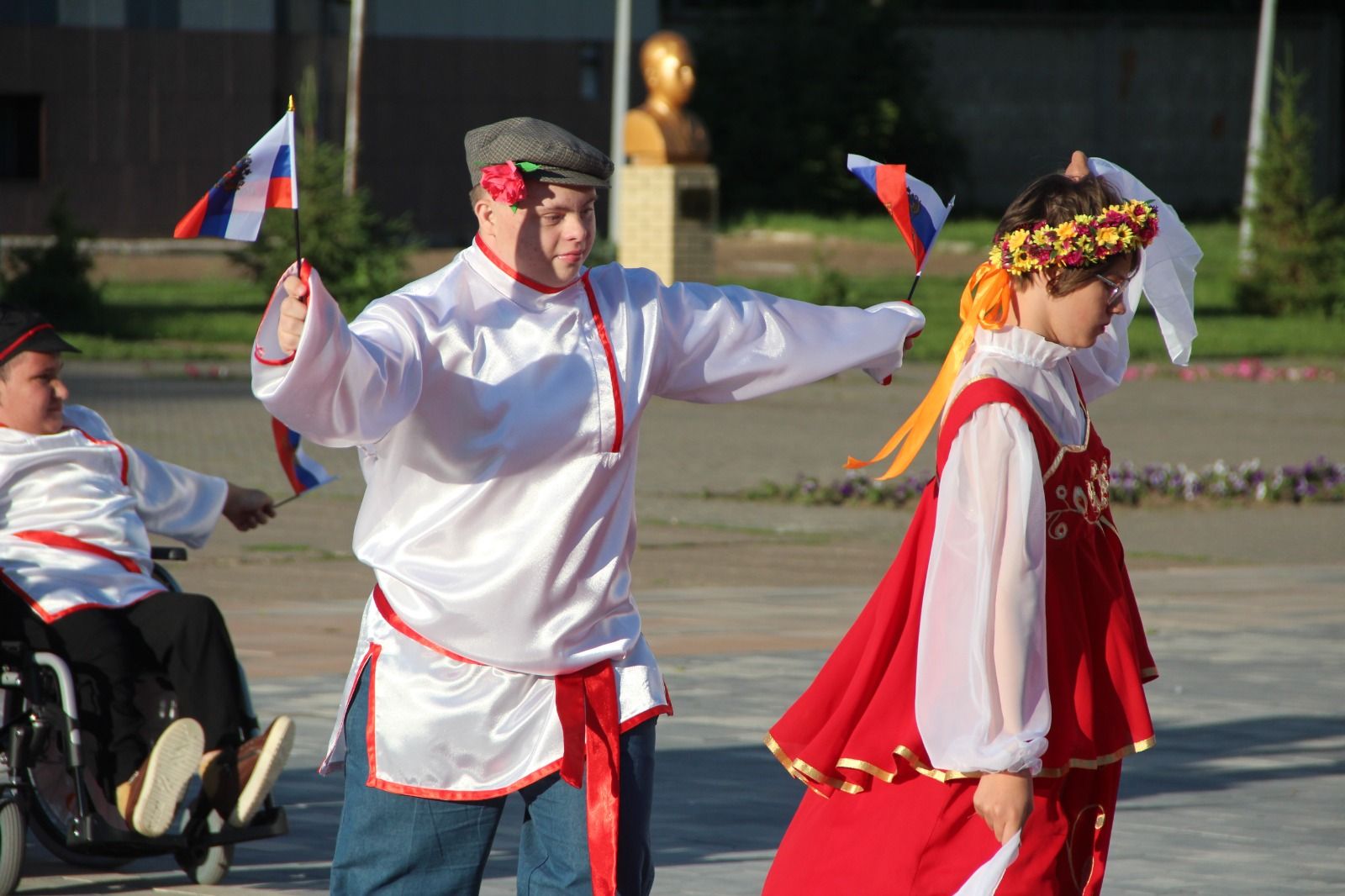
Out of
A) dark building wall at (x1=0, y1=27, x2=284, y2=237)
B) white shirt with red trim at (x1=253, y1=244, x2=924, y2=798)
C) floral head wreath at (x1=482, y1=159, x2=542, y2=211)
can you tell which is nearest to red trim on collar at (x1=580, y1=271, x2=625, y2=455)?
white shirt with red trim at (x1=253, y1=244, x2=924, y2=798)

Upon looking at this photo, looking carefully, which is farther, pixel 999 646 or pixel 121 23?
pixel 121 23

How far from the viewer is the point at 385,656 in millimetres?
3594

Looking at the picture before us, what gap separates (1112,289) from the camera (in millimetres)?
3752

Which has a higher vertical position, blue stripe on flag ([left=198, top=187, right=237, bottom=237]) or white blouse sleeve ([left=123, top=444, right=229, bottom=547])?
blue stripe on flag ([left=198, top=187, right=237, bottom=237])

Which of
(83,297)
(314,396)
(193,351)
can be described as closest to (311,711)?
(314,396)

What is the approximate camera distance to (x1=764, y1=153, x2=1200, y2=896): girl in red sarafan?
350 centimetres

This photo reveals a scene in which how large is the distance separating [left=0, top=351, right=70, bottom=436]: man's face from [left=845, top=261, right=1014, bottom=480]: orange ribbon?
8.72 ft

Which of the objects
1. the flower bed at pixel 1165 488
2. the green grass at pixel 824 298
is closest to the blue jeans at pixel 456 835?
the flower bed at pixel 1165 488

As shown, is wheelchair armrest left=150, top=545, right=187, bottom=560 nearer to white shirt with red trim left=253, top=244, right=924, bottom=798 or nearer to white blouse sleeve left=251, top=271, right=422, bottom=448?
white shirt with red trim left=253, top=244, right=924, bottom=798

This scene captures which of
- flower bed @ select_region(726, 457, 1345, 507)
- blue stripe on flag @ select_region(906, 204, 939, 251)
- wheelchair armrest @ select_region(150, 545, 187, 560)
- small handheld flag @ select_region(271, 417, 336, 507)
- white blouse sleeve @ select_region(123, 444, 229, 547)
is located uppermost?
blue stripe on flag @ select_region(906, 204, 939, 251)

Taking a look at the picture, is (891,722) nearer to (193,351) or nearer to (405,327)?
(405,327)

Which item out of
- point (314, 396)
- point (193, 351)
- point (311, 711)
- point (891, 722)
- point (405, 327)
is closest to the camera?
point (314, 396)

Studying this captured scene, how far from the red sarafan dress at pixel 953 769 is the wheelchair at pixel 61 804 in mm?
2077

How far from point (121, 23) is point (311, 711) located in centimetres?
3232
